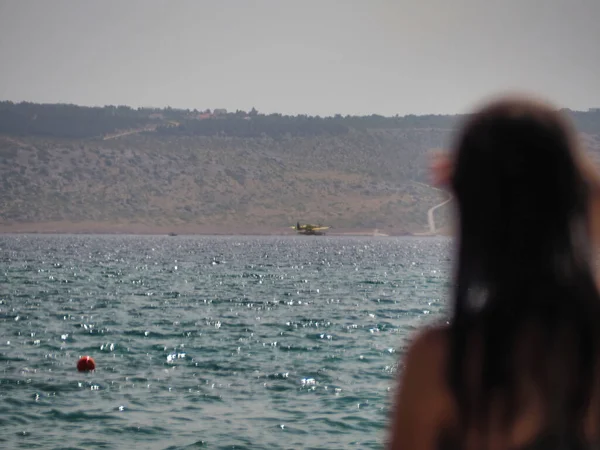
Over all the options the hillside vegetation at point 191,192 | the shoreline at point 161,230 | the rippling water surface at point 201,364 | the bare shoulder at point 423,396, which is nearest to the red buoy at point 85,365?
the rippling water surface at point 201,364

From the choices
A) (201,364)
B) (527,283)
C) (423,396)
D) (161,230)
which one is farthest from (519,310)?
(161,230)

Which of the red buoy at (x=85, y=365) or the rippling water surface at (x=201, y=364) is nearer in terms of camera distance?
the rippling water surface at (x=201, y=364)

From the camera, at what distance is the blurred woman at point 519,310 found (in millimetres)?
1854

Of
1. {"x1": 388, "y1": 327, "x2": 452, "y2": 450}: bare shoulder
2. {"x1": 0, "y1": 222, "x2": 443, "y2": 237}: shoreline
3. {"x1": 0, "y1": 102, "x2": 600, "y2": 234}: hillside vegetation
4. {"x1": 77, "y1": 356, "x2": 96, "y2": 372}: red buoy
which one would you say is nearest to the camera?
{"x1": 388, "y1": 327, "x2": 452, "y2": 450}: bare shoulder

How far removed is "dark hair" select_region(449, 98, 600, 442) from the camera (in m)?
1.86

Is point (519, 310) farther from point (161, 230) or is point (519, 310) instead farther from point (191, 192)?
point (191, 192)

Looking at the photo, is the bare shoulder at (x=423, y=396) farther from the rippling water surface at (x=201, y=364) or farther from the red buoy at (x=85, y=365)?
the red buoy at (x=85, y=365)

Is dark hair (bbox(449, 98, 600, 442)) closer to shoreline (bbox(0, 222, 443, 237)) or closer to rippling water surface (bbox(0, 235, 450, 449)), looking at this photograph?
rippling water surface (bbox(0, 235, 450, 449))

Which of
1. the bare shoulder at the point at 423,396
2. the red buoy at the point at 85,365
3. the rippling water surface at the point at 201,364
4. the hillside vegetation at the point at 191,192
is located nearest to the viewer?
the bare shoulder at the point at 423,396

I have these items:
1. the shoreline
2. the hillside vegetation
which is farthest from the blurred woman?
the shoreline

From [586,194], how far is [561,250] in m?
0.12

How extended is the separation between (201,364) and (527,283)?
18.5 metres

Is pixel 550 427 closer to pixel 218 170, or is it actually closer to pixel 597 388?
pixel 597 388

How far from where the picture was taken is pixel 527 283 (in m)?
1.87
